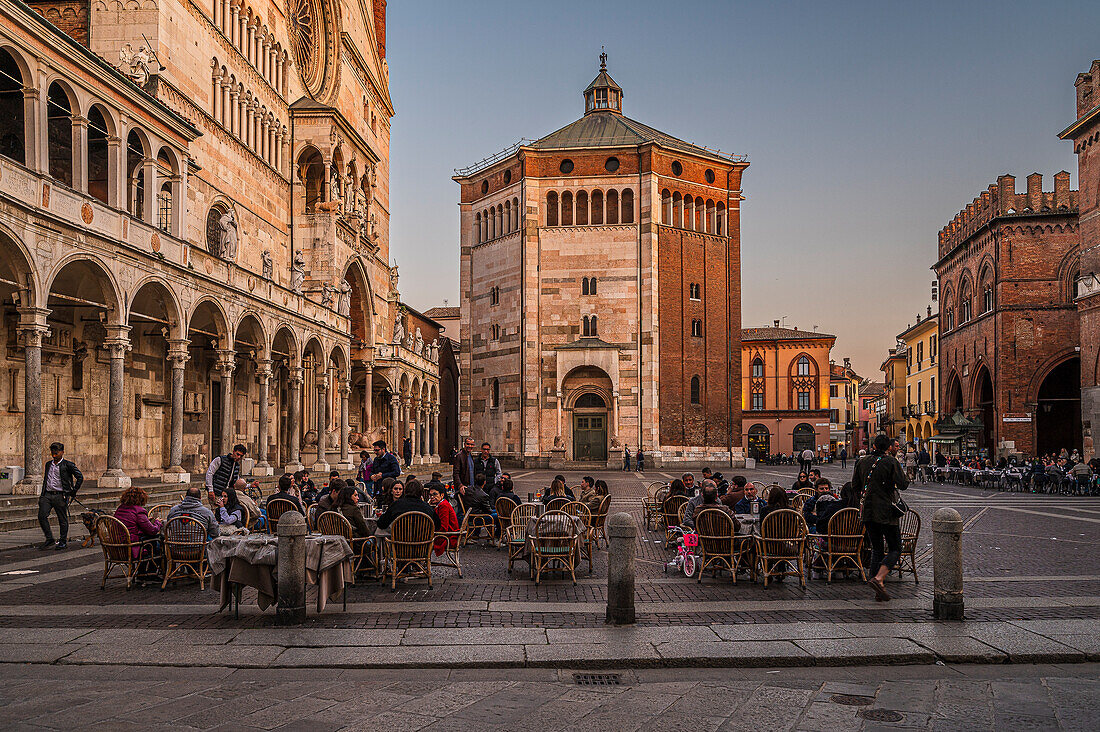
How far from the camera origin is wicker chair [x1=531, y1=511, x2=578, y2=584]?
36.4 ft

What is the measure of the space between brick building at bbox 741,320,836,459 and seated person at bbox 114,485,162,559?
65885 mm

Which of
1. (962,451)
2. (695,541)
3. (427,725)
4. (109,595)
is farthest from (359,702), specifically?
(962,451)

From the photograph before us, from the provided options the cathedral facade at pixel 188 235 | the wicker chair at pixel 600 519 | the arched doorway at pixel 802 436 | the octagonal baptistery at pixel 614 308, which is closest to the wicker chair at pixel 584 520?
the wicker chair at pixel 600 519

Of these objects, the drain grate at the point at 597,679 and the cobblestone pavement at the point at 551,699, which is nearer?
the cobblestone pavement at the point at 551,699

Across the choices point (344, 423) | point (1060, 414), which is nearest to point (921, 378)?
point (1060, 414)

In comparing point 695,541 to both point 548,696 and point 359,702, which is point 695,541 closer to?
point 548,696

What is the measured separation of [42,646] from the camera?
25.2ft

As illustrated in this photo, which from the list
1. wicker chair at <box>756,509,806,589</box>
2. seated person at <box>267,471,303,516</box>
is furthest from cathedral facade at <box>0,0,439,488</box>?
wicker chair at <box>756,509,806,589</box>

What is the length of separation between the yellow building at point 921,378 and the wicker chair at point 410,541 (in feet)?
185

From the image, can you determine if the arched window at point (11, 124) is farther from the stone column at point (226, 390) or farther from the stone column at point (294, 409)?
the stone column at point (294, 409)

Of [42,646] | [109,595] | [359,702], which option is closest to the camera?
[359,702]

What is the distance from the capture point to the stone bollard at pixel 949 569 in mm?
8680

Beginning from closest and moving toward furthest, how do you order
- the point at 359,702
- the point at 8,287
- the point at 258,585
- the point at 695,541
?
the point at 359,702 → the point at 258,585 → the point at 695,541 → the point at 8,287

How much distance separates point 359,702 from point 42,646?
11.3 feet
